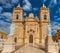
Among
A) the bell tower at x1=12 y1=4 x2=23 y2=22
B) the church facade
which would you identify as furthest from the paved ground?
the bell tower at x1=12 y1=4 x2=23 y2=22

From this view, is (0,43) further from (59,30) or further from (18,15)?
(59,30)

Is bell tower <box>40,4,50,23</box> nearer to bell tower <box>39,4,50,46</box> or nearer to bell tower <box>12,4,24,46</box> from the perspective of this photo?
bell tower <box>39,4,50,46</box>

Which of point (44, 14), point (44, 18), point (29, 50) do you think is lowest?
point (29, 50)

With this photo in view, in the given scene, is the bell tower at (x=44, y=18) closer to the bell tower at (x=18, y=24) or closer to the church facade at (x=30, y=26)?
the church facade at (x=30, y=26)

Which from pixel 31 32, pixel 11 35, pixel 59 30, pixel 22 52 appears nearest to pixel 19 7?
pixel 31 32

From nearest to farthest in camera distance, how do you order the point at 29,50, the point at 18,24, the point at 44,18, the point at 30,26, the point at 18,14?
1. the point at 29,50
2. the point at 30,26
3. the point at 18,24
4. the point at 44,18
5. the point at 18,14

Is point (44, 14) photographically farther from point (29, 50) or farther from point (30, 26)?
point (29, 50)

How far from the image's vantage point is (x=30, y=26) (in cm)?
4634

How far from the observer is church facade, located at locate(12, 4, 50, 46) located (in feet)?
148

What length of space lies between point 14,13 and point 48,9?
10454 millimetres

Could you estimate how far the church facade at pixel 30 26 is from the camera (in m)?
45.1

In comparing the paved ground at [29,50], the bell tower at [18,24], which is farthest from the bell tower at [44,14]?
the paved ground at [29,50]

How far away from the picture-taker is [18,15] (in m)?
47.7

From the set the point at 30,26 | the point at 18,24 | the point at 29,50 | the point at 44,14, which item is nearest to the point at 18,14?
the point at 18,24
